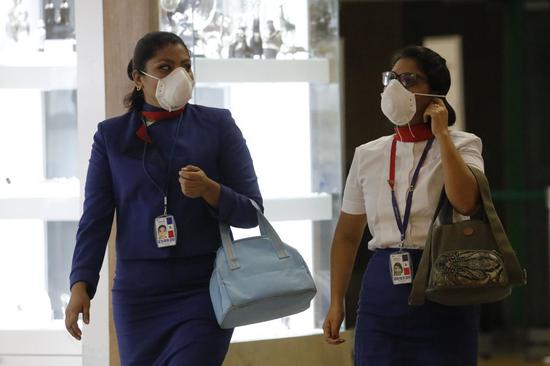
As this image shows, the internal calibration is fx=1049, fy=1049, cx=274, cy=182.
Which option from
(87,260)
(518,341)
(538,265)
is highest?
(87,260)

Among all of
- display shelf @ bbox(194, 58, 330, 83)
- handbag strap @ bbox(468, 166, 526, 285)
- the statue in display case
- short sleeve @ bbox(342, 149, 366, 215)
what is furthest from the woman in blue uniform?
the statue in display case

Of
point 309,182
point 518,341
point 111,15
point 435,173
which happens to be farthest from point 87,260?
point 518,341

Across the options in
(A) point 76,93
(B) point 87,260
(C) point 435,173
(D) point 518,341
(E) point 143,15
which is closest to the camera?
(C) point 435,173

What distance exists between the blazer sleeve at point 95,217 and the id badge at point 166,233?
23 centimetres

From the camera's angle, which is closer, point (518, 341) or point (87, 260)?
point (87, 260)

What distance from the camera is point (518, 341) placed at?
26.1ft

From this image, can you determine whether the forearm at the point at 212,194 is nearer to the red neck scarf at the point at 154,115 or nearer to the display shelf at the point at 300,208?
the red neck scarf at the point at 154,115

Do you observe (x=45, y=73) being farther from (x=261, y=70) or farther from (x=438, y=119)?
(x=438, y=119)

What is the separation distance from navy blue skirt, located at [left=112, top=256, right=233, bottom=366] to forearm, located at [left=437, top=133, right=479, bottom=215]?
698mm

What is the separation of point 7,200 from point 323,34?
1.46 metres

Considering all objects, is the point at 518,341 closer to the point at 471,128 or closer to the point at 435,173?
the point at 471,128

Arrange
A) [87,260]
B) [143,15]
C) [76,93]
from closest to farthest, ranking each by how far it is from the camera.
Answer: [87,260] < [143,15] < [76,93]

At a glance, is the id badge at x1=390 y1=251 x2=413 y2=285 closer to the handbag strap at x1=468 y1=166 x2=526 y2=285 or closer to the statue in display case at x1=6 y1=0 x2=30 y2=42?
the handbag strap at x1=468 y1=166 x2=526 y2=285

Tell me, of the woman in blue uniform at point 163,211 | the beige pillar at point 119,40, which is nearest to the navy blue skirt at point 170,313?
the woman in blue uniform at point 163,211
